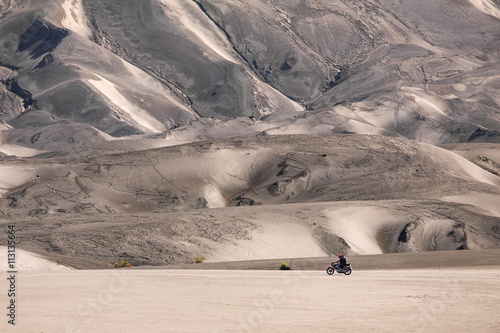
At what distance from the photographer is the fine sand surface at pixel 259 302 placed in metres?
16.2

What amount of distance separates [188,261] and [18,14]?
165198 mm

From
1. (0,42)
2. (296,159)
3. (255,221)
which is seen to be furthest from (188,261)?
(0,42)

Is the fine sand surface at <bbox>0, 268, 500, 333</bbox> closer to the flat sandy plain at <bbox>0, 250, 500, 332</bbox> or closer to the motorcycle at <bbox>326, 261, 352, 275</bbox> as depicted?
the flat sandy plain at <bbox>0, 250, 500, 332</bbox>

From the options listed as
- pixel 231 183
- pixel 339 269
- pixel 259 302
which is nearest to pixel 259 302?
pixel 259 302

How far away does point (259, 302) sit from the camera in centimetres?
2022

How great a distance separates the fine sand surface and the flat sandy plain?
3 cm

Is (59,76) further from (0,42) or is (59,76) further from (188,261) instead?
(188,261)

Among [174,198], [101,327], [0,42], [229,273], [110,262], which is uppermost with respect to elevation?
[101,327]

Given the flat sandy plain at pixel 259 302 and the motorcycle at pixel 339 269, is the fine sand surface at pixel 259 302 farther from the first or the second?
the motorcycle at pixel 339 269

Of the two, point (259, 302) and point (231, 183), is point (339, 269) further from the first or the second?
point (231, 183)

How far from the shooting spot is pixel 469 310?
17.8 m

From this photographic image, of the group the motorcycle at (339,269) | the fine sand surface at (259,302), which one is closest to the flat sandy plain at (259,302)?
the fine sand surface at (259,302)

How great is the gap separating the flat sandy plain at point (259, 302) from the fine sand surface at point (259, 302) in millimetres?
27

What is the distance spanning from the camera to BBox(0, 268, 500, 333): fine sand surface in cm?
1619
